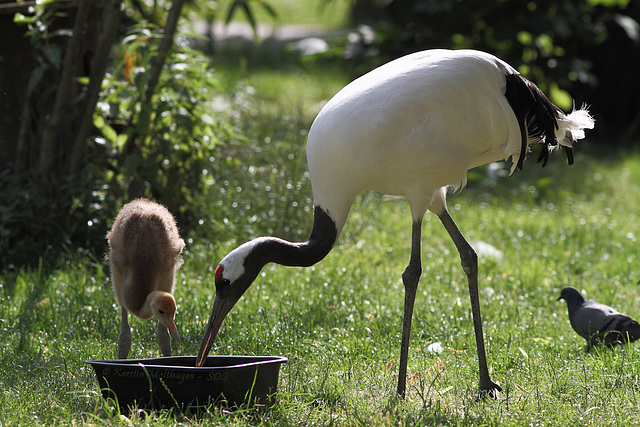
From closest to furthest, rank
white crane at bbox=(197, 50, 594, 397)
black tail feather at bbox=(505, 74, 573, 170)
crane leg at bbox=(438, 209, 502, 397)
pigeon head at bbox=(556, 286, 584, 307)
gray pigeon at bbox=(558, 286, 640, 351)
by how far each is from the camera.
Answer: white crane at bbox=(197, 50, 594, 397) < crane leg at bbox=(438, 209, 502, 397) < black tail feather at bbox=(505, 74, 573, 170) < gray pigeon at bbox=(558, 286, 640, 351) < pigeon head at bbox=(556, 286, 584, 307)

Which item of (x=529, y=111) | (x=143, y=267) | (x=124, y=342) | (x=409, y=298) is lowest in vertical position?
(x=124, y=342)

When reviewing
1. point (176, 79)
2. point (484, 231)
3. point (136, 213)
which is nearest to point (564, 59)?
point (484, 231)

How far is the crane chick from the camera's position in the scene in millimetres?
4246

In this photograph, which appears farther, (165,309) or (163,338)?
(163,338)

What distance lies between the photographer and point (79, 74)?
6.54 m

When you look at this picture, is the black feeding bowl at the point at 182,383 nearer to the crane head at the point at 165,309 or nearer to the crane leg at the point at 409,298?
the crane head at the point at 165,309

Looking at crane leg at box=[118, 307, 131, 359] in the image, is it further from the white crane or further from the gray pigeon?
the gray pigeon

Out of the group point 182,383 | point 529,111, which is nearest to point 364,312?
point 529,111

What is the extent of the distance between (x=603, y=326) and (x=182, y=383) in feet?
8.54

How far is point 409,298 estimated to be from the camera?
4.30 m

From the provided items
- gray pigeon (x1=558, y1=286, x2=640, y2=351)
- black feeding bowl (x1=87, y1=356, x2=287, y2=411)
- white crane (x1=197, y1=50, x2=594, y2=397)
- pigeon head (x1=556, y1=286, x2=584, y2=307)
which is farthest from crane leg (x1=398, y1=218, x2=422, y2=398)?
pigeon head (x1=556, y1=286, x2=584, y2=307)

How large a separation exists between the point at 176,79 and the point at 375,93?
108 inches

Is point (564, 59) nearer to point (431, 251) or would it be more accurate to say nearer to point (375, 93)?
point (431, 251)

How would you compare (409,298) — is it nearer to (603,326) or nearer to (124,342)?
(603,326)
